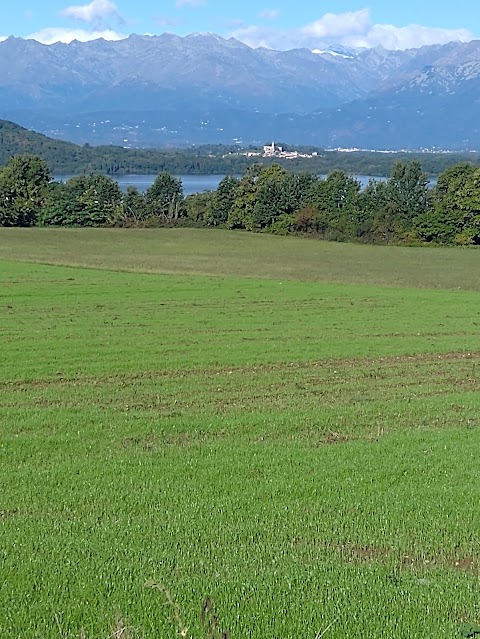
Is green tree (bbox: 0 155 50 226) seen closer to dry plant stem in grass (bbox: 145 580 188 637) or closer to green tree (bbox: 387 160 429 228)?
green tree (bbox: 387 160 429 228)

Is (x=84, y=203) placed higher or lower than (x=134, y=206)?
higher

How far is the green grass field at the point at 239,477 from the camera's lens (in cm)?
681

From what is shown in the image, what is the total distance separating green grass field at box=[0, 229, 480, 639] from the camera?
681 cm

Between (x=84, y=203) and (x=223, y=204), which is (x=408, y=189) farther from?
(x=84, y=203)

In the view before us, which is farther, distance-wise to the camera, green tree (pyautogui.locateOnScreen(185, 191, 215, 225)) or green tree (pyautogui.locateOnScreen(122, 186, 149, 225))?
green tree (pyautogui.locateOnScreen(122, 186, 149, 225))

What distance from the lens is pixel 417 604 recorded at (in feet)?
22.5

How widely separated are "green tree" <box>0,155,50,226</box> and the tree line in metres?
0.12

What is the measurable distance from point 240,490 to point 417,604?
3.50m

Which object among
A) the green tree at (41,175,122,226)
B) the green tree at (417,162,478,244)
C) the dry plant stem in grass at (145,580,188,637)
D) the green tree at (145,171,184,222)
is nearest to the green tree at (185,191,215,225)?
the green tree at (145,171,184,222)

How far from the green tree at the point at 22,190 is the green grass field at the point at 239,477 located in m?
70.5

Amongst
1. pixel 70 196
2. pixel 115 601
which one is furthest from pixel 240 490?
pixel 70 196

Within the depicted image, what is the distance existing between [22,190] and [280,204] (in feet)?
103

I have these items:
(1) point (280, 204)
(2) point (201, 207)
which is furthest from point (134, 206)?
(1) point (280, 204)

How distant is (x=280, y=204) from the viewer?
95.8m
